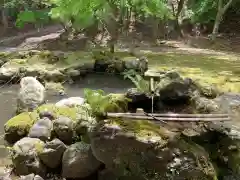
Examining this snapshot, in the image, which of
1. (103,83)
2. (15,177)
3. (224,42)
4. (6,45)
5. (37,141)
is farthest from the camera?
(6,45)

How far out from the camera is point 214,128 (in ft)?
17.7

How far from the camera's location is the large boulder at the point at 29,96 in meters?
7.93

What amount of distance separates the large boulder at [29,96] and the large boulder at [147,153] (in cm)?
342

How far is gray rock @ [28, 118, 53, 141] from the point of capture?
6098 millimetres

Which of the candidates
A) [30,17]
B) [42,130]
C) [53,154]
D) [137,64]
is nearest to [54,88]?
[137,64]

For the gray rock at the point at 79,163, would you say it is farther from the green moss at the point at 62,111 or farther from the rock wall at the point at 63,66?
the rock wall at the point at 63,66

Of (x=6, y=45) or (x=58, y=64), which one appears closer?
(x=58, y=64)

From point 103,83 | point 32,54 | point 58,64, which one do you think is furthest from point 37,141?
point 32,54

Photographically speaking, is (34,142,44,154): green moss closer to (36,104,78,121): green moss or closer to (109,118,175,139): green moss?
(36,104,78,121): green moss

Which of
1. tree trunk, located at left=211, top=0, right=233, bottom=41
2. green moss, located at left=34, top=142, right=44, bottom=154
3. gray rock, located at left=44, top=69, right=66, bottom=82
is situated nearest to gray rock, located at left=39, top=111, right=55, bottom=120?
green moss, located at left=34, top=142, right=44, bottom=154

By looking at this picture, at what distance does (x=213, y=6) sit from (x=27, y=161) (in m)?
15.5

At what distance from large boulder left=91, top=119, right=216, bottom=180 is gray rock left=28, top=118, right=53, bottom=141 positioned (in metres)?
1.45

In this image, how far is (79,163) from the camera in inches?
207

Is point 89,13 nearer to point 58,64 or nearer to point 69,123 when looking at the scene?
point 58,64
